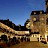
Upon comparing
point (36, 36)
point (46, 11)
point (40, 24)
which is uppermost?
point (46, 11)

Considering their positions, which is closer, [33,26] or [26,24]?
[33,26]

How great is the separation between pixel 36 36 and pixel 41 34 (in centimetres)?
375

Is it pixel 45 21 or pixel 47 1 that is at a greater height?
pixel 47 1

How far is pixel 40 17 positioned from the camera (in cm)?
13262

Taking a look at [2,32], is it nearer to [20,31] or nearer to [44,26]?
[44,26]

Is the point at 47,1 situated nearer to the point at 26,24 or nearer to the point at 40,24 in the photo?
the point at 40,24

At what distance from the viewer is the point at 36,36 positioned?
12719 centimetres

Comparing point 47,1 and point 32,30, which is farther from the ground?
point 47,1

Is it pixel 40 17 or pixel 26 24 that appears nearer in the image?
pixel 40 17

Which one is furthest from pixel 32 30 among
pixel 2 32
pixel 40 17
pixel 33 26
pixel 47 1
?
pixel 2 32

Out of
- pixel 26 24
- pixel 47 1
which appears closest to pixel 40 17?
pixel 47 1

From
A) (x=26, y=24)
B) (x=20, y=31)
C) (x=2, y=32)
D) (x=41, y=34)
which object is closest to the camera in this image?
(x=2, y=32)

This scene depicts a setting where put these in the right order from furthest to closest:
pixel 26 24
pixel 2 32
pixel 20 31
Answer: pixel 26 24 → pixel 20 31 → pixel 2 32

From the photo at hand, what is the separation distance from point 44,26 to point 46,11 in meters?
10.9
